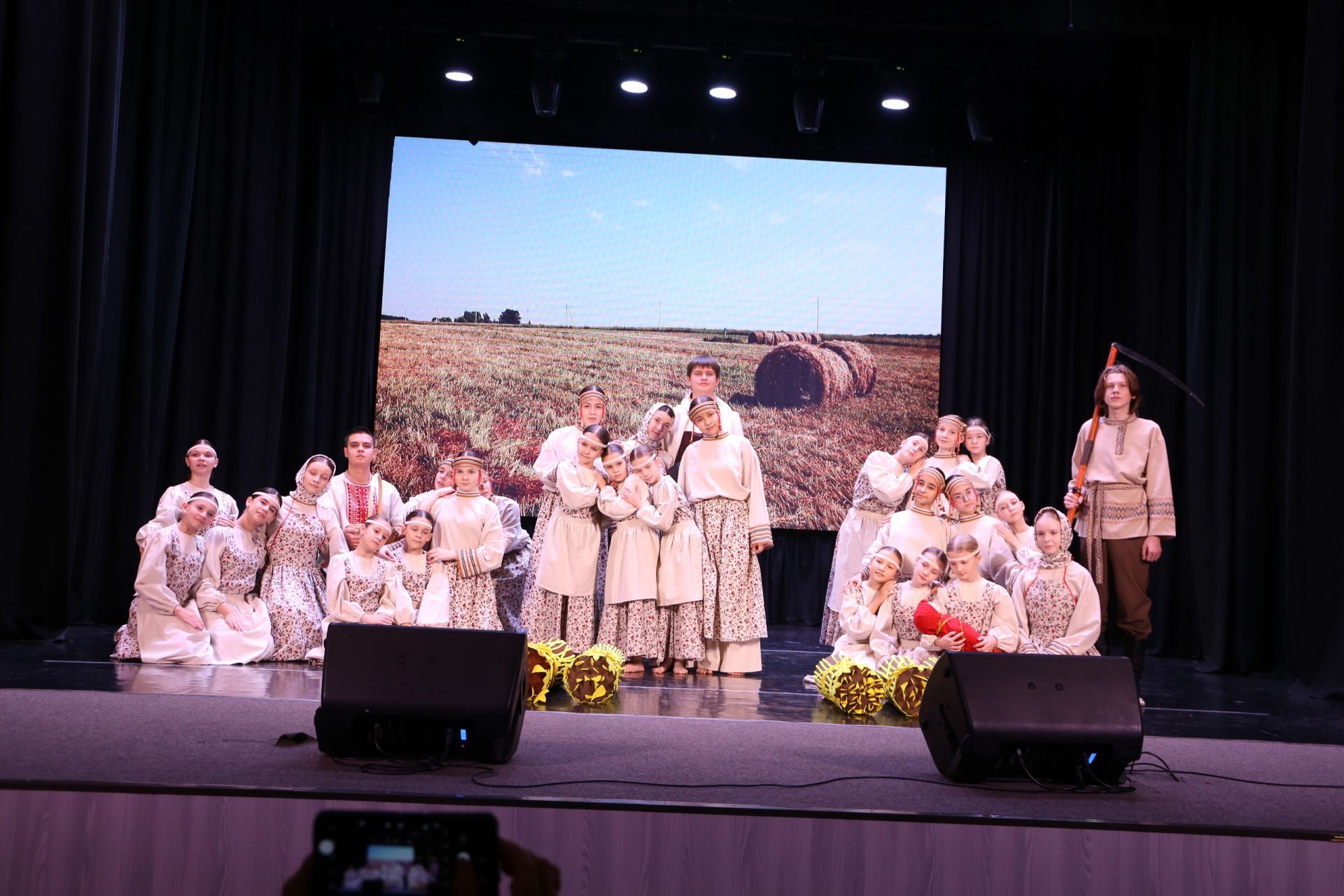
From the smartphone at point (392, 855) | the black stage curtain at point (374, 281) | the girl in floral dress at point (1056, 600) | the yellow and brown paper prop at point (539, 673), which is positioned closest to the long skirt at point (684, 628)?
the yellow and brown paper prop at point (539, 673)

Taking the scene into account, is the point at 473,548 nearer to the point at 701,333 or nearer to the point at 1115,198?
the point at 701,333

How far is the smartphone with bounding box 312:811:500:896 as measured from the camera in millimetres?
1298

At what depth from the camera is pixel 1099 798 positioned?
117 inches

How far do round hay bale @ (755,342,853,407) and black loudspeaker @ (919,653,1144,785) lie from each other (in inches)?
224

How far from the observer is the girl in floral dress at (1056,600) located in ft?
17.7

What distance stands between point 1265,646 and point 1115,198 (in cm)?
346

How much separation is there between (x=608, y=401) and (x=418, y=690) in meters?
5.77

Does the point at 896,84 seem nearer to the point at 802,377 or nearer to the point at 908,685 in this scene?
the point at 802,377

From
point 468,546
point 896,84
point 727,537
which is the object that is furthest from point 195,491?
point 896,84

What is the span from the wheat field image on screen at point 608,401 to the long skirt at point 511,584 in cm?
195

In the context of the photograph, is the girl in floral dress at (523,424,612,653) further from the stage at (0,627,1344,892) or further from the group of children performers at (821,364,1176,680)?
the stage at (0,627,1344,892)

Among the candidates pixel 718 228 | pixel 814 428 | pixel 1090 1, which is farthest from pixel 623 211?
pixel 1090 1

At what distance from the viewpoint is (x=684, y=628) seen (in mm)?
5727

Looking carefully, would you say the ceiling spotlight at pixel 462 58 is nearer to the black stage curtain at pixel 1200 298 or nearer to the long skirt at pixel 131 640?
the black stage curtain at pixel 1200 298
